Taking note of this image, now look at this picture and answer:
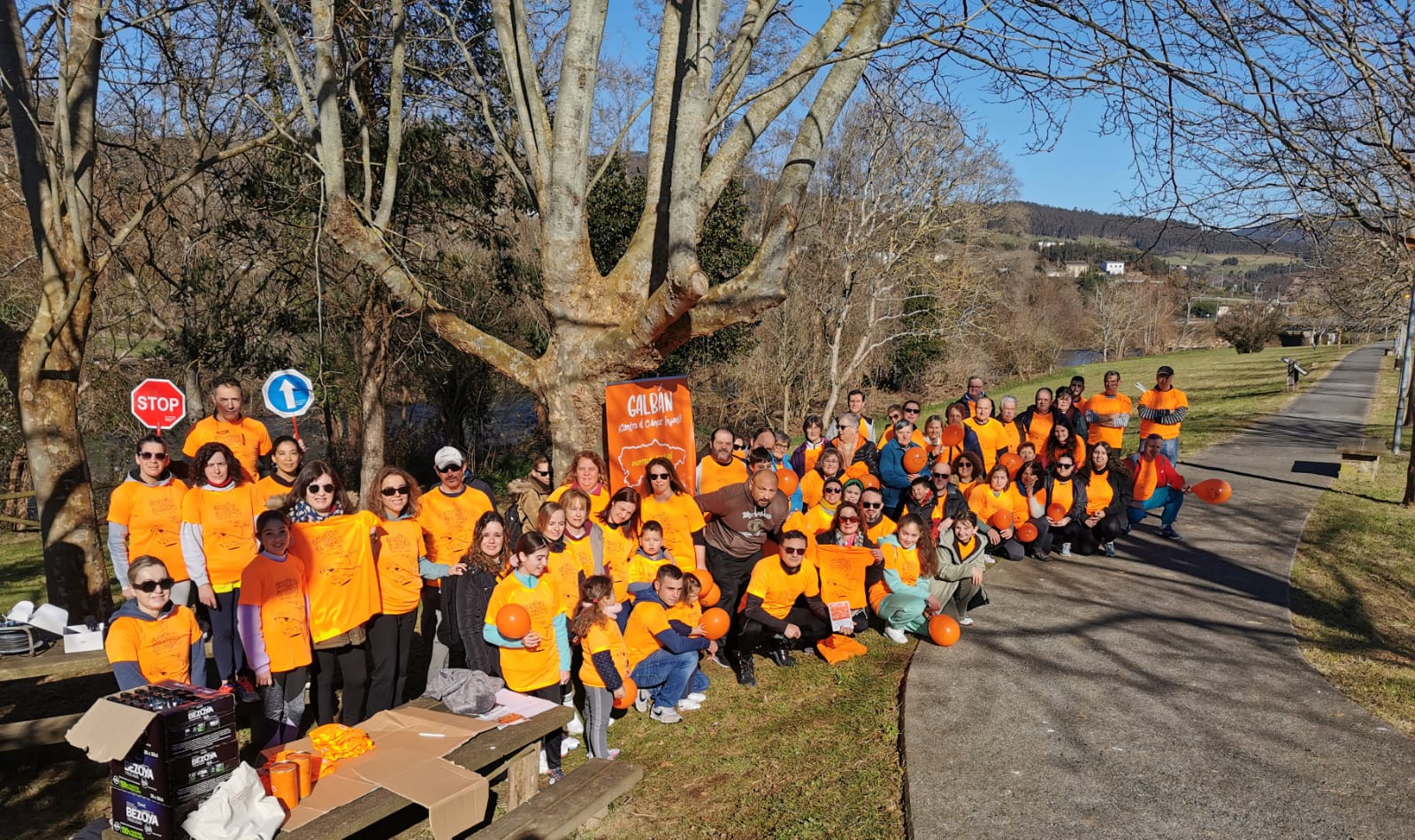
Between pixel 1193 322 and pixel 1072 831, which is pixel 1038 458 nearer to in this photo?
A: pixel 1072 831

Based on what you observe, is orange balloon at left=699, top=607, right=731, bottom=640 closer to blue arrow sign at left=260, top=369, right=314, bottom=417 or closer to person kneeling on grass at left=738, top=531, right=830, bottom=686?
person kneeling on grass at left=738, top=531, right=830, bottom=686

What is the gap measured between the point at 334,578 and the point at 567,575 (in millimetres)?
1456

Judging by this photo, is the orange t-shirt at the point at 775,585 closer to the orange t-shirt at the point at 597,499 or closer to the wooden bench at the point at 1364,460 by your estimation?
the orange t-shirt at the point at 597,499

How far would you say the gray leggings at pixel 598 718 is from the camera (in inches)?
211

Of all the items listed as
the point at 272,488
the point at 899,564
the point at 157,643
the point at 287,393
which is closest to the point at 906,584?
the point at 899,564

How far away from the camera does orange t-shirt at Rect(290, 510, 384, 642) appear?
5254 mm

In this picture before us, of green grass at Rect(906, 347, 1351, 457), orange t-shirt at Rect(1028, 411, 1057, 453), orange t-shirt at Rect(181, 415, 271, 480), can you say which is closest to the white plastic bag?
orange t-shirt at Rect(181, 415, 271, 480)

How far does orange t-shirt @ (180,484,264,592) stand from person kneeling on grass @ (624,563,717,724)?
268 cm

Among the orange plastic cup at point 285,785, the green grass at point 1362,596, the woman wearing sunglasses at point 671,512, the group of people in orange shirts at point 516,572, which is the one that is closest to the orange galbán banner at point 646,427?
the group of people in orange shirts at point 516,572

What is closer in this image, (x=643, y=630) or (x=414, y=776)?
(x=414, y=776)

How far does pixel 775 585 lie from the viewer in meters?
6.58

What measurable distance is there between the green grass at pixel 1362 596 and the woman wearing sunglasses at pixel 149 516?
8201 mm

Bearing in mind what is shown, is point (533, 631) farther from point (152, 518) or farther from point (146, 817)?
point (152, 518)

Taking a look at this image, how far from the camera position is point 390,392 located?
21312 millimetres
